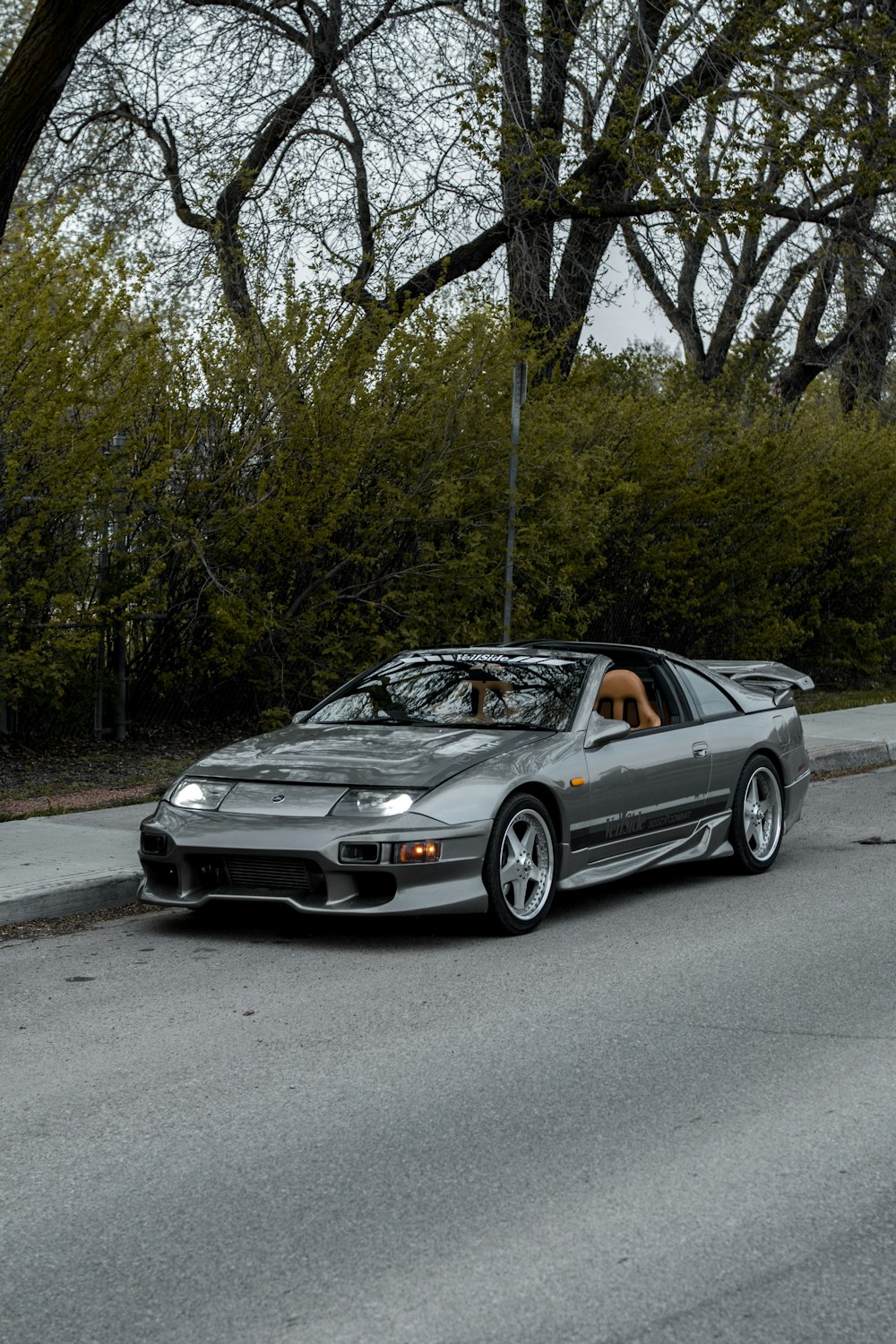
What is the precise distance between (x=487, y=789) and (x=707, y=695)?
2.37 m

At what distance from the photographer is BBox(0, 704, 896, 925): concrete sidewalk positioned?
7.75m

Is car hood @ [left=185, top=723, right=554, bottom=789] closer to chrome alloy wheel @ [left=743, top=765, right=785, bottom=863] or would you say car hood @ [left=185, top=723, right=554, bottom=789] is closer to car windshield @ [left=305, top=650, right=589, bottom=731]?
car windshield @ [left=305, top=650, right=589, bottom=731]

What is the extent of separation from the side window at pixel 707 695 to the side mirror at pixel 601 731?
1022 mm

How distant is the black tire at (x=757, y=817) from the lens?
8930 millimetres

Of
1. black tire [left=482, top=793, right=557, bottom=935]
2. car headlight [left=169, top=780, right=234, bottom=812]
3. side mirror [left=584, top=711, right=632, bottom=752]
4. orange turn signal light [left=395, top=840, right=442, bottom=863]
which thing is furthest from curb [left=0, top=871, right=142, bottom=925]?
side mirror [left=584, top=711, right=632, bottom=752]

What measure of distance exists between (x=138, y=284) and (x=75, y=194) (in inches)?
30.2

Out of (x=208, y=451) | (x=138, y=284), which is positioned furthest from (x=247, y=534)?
(x=138, y=284)

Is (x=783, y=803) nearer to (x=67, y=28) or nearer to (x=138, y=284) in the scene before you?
(x=138, y=284)

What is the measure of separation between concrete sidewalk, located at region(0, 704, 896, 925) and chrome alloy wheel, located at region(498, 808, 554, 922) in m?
2.09

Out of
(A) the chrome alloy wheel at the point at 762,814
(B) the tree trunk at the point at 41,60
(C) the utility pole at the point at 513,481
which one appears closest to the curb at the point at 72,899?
(A) the chrome alloy wheel at the point at 762,814

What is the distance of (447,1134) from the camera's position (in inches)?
179

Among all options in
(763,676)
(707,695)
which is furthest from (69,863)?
(763,676)

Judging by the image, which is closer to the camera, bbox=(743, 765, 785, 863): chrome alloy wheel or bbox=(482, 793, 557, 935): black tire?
bbox=(482, 793, 557, 935): black tire

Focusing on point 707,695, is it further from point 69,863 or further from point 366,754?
point 69,863
